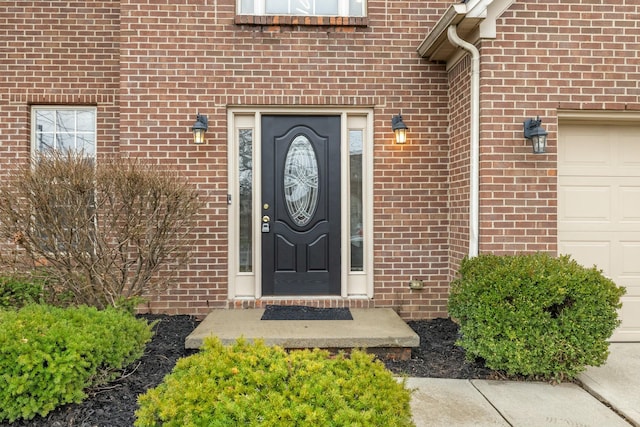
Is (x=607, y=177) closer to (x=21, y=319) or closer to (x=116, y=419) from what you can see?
(x=116, y=419)

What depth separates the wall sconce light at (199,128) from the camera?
16.1 feet

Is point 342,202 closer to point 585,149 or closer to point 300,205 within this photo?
point 300,205

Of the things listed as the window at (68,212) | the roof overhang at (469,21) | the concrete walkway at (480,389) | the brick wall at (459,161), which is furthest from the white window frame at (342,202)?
the window at (68,212)

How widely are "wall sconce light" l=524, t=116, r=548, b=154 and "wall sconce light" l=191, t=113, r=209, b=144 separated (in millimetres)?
3280

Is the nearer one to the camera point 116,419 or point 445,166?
point 116,419

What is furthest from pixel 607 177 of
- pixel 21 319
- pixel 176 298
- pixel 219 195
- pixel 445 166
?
pixel 21 319

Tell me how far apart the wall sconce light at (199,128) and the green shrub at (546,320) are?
127 inches

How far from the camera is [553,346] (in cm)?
353

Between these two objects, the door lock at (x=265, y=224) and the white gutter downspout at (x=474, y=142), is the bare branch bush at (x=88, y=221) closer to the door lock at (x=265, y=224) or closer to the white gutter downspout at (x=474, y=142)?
the door lock at (x=265, y=224)

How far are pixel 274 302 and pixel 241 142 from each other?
186cm

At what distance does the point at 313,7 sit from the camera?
5.34 metres

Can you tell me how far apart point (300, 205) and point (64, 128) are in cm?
303

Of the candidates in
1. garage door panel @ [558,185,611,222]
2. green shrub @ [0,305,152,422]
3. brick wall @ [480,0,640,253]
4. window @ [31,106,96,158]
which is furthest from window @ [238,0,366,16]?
green shrub @ [0,305,152,422]

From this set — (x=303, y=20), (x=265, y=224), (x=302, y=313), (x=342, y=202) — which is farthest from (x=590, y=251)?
(x=303, y=20)
